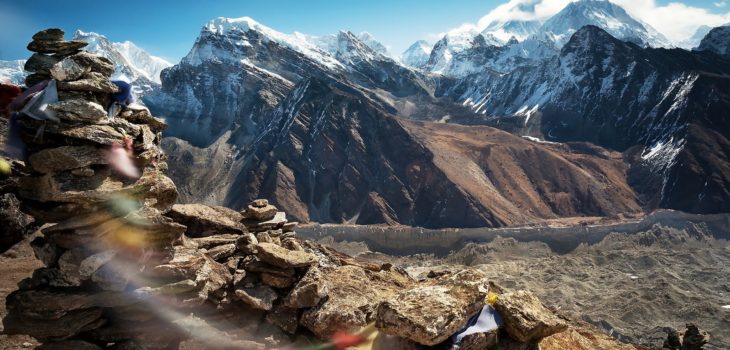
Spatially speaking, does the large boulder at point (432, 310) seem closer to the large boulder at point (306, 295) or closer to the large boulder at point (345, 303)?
the large boulder at point (345, 303)

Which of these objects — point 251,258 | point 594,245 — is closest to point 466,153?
point 594,245

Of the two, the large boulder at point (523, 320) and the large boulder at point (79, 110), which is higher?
the large boulder at point (79, 110)

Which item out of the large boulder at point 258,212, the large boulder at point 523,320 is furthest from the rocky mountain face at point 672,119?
the large boulder at point 523,320

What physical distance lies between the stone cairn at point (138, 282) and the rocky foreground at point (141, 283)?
0.03 meters

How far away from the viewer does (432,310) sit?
9.89 metres

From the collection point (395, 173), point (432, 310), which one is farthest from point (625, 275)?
point (395, 173)

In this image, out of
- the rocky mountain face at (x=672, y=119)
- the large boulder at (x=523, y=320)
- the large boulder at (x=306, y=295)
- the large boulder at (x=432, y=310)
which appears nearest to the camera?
the large boulder at (x=432, y=310)

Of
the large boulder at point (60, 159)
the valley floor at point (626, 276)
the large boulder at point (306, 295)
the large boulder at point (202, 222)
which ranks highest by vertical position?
the large boulder at point (60, 159)

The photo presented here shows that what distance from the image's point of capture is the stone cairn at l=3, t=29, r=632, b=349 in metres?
10.2

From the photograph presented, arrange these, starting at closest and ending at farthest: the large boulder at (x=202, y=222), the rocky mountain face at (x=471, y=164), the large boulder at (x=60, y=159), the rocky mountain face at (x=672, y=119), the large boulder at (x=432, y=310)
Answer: the large boulder at (x=432, y=310) < the large boulder at (x=60, y=159) < the large boulder at (x=202, y=222) < the rocky mountain face at (x=672, y=119) < the rocky mountain face at (x=471, y=164)

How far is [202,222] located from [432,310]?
9740 millimetres

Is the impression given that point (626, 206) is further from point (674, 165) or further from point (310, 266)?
point (310, 266)

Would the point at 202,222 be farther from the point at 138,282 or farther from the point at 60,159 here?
the point at 60,159

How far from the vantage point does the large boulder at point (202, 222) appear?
16.4m
